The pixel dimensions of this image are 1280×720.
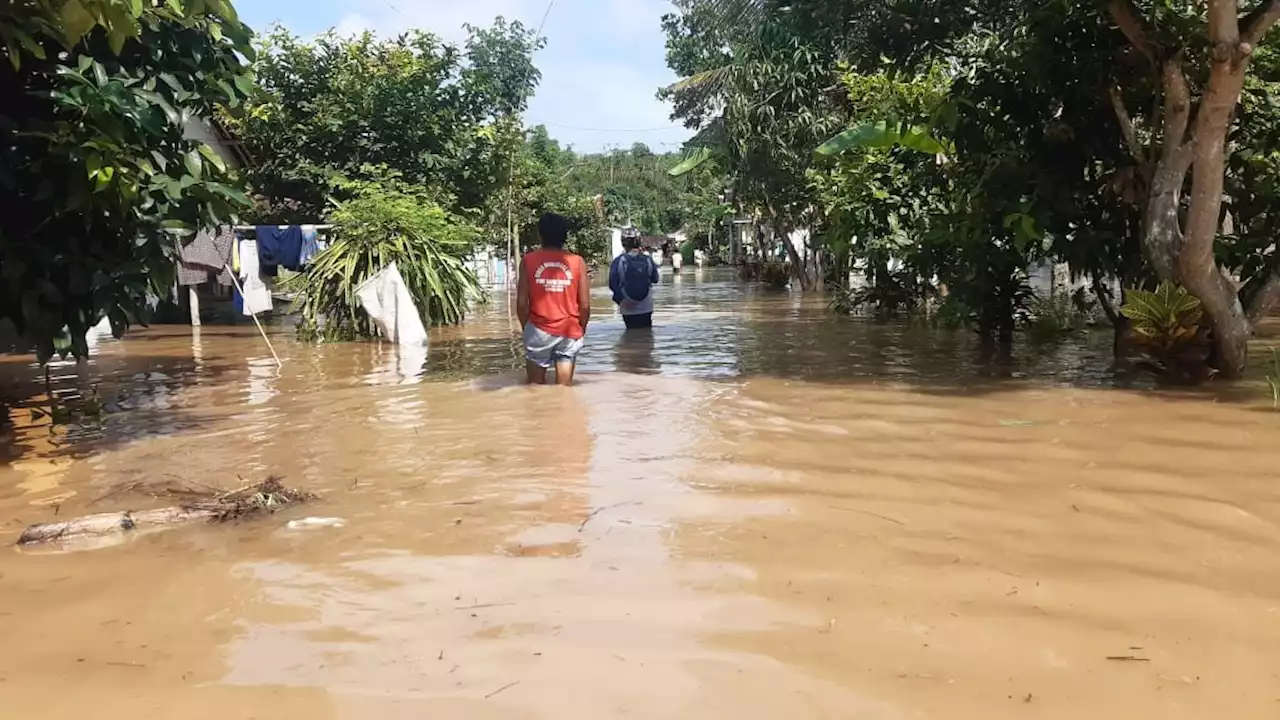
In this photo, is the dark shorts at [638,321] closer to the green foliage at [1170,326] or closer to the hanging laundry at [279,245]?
the green foliage at [1170,326]

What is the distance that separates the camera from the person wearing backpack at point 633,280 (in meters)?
12.3

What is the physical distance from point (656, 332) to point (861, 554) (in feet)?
35.2

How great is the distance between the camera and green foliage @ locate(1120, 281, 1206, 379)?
752 cm

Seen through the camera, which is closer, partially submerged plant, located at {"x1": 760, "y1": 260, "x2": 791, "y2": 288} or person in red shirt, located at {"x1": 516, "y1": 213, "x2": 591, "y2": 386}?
person in red shirt, located at {"x1": 516, "y1": 213, "x2": 591, "y2": 386}

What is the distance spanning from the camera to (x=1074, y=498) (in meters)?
4.40

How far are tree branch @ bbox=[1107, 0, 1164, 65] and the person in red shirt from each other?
4.36 metres

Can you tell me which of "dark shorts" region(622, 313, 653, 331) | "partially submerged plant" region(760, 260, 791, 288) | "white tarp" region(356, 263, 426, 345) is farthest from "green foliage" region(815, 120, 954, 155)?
"partially submerged plant" region(760, 260, 791, 288)

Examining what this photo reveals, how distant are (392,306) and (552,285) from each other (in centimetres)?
622

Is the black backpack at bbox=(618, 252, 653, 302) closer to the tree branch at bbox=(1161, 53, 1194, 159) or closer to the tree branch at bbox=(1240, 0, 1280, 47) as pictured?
the tree branch at bbox=(1161, 53, 1194, 159)

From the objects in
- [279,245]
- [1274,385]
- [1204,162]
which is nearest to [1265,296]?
[1204,162]

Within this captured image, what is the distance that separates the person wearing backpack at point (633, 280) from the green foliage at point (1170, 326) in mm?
5844

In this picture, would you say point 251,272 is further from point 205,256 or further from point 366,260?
point 366,260

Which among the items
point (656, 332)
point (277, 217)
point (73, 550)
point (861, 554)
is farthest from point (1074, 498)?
point (277, 217)

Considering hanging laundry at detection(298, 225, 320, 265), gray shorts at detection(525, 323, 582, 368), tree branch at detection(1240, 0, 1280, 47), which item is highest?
tree branch at detection(1240, 0, 1280, 47)
